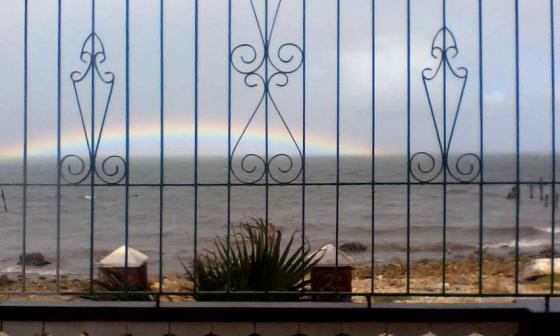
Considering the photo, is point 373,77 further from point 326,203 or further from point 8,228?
point 326,203

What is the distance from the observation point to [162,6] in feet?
10.7

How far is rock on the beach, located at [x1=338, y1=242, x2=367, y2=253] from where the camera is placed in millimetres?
18938

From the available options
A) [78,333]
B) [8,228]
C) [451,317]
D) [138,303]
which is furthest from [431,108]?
[8,228]

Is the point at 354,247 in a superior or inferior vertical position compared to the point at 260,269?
inferior

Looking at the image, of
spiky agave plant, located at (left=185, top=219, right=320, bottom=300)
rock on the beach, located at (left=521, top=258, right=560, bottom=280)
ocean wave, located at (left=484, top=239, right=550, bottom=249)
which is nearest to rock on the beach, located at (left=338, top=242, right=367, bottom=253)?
ocean wave, located at (left=484, top=239, right=550, bottom=249)

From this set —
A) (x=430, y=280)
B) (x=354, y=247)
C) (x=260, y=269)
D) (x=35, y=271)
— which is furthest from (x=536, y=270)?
(x=35, y=271)

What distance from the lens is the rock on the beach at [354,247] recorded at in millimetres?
18938

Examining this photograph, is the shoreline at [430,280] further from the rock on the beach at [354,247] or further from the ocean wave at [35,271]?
the rock on the beach at [354,247]

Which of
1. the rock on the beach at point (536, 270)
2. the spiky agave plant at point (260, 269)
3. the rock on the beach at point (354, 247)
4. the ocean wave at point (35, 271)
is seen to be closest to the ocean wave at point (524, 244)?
the rock on the beach at point (354, 247)

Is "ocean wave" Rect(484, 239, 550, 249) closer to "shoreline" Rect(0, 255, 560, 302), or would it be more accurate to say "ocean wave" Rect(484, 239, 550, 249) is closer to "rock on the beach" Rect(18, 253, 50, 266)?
"shoreline" Rect(0, 255, 560, 302)

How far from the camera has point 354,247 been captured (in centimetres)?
1939

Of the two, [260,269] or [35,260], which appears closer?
[260,269]

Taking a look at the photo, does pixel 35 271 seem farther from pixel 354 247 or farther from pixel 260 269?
pixel 260 269

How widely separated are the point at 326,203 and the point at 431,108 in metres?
23.4
